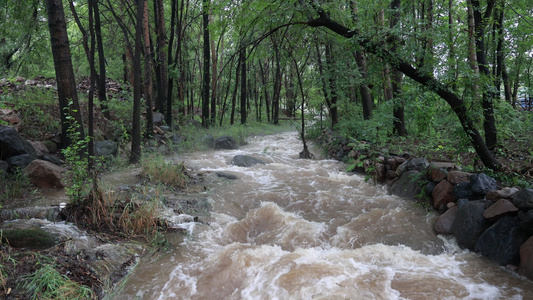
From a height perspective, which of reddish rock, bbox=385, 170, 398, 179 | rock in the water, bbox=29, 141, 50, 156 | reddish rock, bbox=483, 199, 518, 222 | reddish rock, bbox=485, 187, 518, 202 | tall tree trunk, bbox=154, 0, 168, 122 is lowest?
reddish rock, bbox=385, 170, 398, 179

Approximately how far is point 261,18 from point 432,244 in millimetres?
4864

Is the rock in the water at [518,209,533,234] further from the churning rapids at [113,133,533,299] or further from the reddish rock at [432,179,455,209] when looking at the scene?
the reddish rock at [432,179,455,209]

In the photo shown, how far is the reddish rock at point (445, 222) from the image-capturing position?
4821 mm

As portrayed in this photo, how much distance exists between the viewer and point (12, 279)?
3096mm

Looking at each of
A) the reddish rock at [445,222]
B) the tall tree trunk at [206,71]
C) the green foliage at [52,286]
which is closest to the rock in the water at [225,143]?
the tall tree trunk at [206,71]

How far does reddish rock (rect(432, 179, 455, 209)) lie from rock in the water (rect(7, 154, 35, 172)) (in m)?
8.45

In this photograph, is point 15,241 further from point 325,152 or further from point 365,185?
point 325,152

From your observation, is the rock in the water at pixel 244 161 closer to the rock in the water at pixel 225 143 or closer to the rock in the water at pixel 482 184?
the rock in the water at pixel 225 143

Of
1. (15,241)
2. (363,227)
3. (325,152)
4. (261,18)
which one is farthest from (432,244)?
(325,152)

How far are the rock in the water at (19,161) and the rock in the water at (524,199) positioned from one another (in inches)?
350

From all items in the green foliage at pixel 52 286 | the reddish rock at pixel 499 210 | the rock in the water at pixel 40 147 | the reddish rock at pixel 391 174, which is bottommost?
the green foliage at pixel 52 286

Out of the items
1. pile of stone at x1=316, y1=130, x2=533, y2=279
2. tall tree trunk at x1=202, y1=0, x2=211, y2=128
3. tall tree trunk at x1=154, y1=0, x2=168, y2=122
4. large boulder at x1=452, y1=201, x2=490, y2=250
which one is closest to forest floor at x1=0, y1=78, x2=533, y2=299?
pile of stone at x1=316, y1=130, x2=533, y2=279

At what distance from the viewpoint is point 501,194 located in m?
4.31

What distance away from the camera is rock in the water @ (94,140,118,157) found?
9013mm
